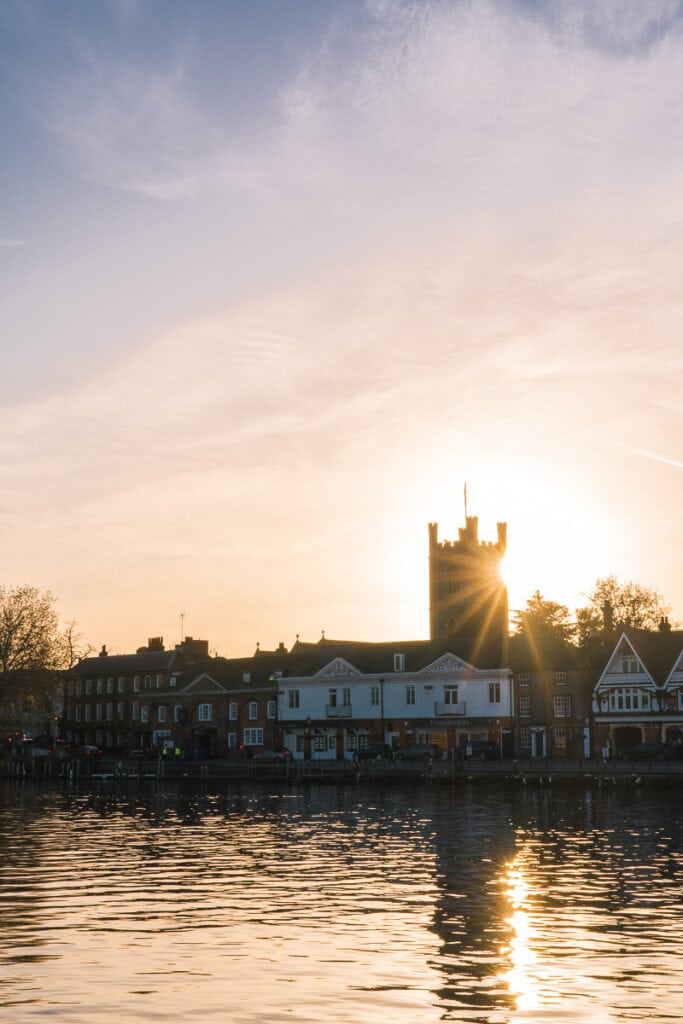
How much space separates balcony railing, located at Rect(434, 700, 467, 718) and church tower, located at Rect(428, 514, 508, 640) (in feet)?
132

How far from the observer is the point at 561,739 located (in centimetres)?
10300

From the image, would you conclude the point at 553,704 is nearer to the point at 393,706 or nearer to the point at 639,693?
the point at 639,693

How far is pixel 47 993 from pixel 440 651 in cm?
9174

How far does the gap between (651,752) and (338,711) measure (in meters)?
34.4

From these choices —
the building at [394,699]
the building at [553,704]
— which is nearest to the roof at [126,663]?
the building at [394,699]

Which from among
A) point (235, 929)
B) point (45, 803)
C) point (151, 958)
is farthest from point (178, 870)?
point (45, 803)

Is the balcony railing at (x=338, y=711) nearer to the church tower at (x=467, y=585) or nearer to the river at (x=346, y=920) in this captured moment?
the church tower at (x=467, y=585)

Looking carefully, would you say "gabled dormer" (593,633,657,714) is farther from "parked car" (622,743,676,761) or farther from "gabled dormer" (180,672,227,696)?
"gabled dormer" (180,672,227,696)

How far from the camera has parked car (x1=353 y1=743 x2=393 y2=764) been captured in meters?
104

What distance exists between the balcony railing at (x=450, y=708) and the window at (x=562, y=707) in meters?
8.67

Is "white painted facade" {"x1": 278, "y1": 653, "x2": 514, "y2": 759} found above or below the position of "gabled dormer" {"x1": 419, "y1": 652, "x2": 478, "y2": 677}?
below

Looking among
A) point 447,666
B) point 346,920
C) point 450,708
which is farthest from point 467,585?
point 346,920

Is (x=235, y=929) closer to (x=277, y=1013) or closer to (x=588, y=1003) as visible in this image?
(x=277, y=1013)

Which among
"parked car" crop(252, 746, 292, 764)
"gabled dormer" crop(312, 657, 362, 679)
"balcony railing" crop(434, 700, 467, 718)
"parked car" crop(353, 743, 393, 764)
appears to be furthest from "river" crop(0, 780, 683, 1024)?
"gabled dormer" crop(312, 657, 362, 679)
